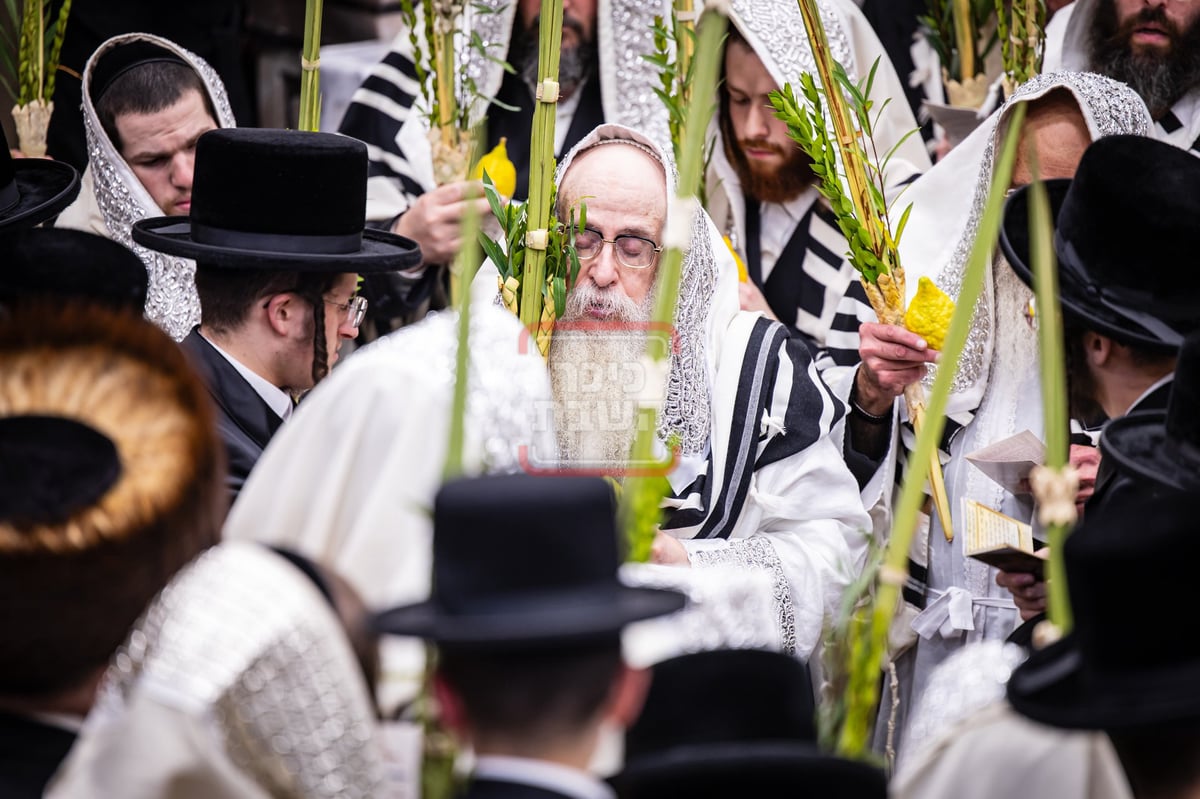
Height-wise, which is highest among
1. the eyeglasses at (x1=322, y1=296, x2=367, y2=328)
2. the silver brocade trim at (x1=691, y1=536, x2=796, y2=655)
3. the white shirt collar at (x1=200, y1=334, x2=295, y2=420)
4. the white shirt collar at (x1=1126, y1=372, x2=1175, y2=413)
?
the white shirt collar at (x1=1126, y1=372, x2=1175, y2=413)

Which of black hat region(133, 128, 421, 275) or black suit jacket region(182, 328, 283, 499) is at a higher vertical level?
black hat region(133, 128, 421, 275)

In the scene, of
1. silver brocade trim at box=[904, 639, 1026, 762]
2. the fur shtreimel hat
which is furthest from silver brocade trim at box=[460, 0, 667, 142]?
the fur shtreimel hat

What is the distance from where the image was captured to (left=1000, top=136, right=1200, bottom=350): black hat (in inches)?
134

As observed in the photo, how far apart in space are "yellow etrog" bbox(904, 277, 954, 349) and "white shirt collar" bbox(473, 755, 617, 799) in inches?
94.4

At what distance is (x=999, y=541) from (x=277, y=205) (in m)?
1.90

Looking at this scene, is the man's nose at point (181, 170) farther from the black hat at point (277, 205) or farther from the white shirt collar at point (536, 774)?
the white shirt collar at point (536, 774)

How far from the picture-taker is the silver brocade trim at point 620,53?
5.59 metres

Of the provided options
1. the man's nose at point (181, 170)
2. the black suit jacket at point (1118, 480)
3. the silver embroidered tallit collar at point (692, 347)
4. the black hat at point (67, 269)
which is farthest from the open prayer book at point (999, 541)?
the man's nose at point (181, 170)

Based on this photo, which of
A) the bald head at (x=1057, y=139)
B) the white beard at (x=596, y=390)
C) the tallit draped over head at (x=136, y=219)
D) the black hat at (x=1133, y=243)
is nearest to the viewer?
the black hat at (x=1133, y=243)

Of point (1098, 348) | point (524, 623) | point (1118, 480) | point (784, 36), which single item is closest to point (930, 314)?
point (1098, 348)

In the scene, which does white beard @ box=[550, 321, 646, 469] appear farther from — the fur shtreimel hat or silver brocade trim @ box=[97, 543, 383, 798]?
silver brocade trim @ box=[97, 543, 383, 798]

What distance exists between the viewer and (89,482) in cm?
196

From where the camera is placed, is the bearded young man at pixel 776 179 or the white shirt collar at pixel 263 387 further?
the bearded young man at pixel 776 179

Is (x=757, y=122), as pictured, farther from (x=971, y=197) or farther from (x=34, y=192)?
(x=34, y=192)
